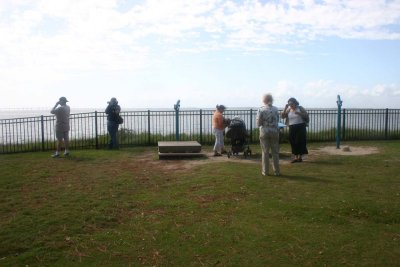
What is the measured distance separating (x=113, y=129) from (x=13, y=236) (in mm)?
10334

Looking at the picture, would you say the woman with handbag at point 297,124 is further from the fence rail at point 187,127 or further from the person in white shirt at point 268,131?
the fence rail at point 187,127

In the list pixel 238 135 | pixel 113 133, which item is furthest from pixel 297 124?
pixel 113 133

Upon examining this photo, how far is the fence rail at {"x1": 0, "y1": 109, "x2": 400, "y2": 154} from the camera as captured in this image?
17.1m

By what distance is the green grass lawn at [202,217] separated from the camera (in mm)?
4992

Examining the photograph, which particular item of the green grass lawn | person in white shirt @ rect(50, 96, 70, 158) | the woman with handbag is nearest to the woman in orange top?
the woman with handbag

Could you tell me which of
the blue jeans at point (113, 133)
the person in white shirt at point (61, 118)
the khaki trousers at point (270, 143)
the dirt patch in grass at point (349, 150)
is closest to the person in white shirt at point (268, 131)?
the khaki trousers at point (270, 143)

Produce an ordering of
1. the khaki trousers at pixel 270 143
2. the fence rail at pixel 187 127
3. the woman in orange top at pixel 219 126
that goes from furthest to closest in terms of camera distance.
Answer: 1. the fence rail at pixel 187 127
2. the woman in orange top at pixel 219 126
3. the khaki trousers at pixel 270 143

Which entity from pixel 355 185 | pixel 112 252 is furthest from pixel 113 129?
pixel 112 252

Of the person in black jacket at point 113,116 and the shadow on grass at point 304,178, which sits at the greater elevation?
the person in black jacket at point 113,116

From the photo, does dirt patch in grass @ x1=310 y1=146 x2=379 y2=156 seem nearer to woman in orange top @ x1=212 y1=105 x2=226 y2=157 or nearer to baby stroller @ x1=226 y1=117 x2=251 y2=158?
baby stroller @ x1=226 y1=117 x2=251 y2=158

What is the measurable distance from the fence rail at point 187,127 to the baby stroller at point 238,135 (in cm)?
465

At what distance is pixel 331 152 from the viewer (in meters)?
14.2

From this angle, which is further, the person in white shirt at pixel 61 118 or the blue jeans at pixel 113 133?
the blue jeans at pixel 113 133

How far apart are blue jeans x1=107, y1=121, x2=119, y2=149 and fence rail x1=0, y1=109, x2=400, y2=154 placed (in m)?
0.80
